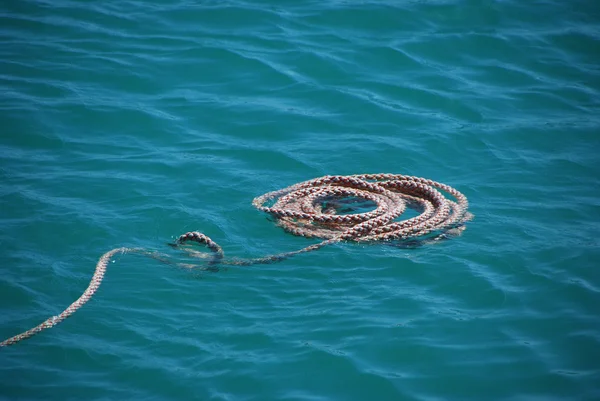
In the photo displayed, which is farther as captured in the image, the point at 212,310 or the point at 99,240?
the point at 99,240

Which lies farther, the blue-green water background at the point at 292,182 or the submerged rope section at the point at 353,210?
the submerged rope section at the point at 353,210

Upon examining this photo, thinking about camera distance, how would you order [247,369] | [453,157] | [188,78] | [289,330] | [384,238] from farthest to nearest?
[188,78] < [453,157] < [384,238] < [289,330] < [247,369]

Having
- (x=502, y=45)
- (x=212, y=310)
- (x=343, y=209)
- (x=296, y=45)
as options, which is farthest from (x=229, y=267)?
(x=502, y=45)

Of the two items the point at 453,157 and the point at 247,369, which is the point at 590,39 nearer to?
the point at 453,157

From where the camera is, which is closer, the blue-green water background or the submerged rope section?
the blue-green water background
